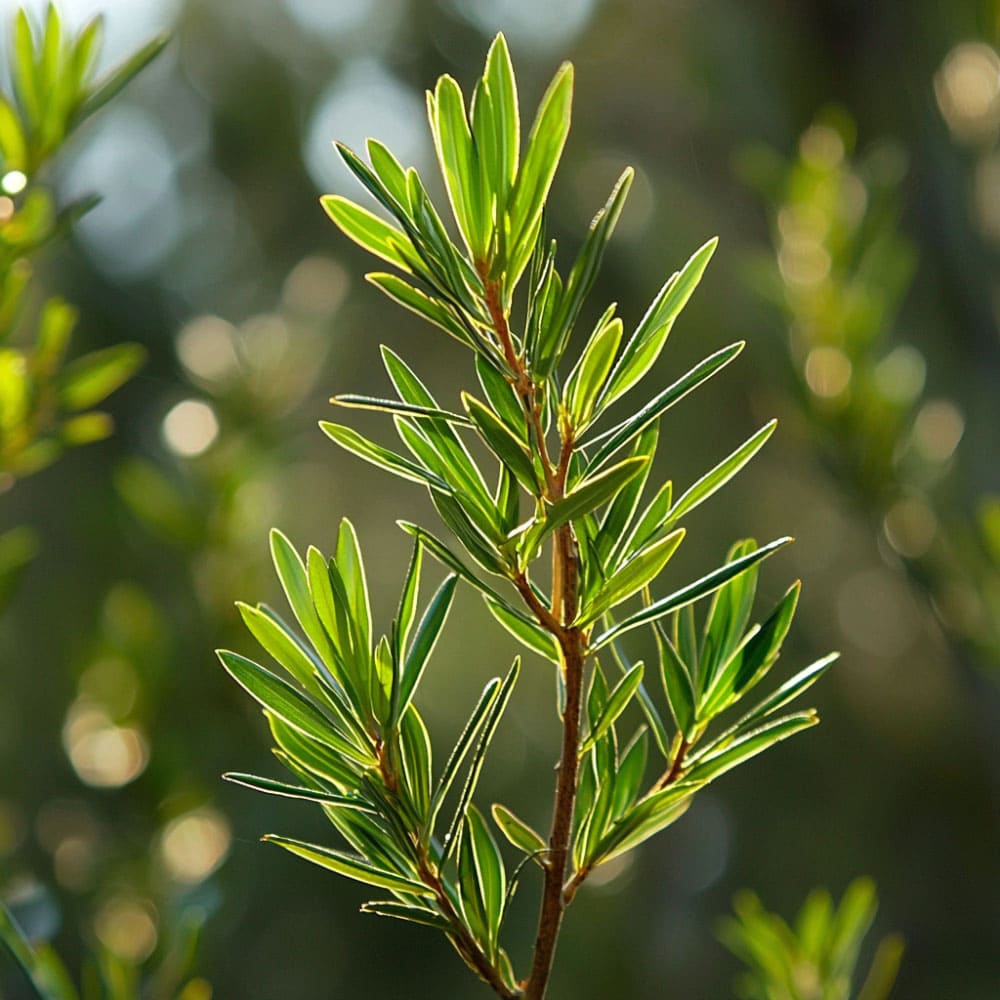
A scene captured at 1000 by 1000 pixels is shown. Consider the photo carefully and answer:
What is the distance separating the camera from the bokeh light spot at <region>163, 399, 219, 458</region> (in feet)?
1.36

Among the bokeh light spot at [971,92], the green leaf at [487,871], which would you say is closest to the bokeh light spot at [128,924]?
the green leaf at [487,871]

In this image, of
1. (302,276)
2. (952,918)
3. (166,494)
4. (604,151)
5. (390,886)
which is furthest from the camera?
(604,151)

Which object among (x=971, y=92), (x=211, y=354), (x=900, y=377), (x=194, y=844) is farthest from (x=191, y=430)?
(x=971, y=92)

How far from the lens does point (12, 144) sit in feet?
0.76

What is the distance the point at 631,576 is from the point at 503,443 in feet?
0.09

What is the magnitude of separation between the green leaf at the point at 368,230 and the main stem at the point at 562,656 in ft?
0.04

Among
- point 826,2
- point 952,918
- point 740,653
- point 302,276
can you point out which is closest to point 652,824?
point 740,653

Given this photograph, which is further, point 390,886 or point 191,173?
point 191,173

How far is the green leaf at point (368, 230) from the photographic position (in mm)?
141

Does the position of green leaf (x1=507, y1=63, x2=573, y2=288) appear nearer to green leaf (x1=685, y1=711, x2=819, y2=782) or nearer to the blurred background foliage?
green leaf (x1=685, y1=711, x2=819, y2=782)

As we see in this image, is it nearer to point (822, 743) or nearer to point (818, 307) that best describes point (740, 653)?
point (818, 307)

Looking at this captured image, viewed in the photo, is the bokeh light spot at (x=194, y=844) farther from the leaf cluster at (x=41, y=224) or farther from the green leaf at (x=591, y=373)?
the green leaf at (x=591, y=373)

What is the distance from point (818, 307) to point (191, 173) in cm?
60

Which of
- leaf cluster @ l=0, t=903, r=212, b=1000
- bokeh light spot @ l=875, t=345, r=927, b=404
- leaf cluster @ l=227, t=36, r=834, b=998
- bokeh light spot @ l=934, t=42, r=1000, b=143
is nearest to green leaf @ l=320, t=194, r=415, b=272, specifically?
leaf cluster @ l=227, t=36, r=834, b=998
